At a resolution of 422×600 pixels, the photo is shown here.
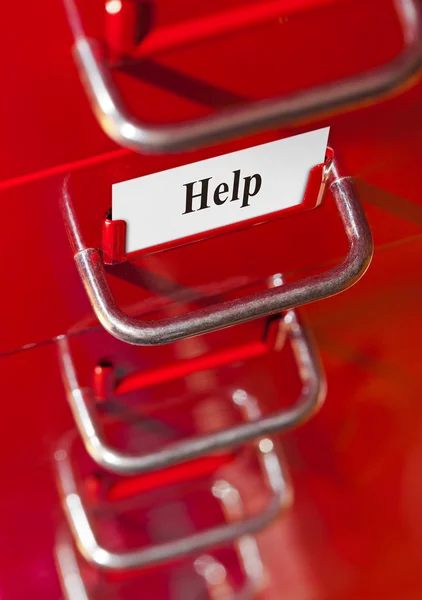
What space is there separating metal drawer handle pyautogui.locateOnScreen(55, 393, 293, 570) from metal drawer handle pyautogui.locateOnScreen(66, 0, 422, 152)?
41 centimetres

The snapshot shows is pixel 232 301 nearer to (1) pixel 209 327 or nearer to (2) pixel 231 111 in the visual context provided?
(1) pixel 209 327

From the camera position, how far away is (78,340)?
0.51 m

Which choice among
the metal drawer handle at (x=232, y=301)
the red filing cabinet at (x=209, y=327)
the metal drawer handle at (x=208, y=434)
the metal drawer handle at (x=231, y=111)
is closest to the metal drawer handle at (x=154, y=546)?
the red filing cabinet at (x=209, y=327)

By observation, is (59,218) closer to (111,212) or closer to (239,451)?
(111,212)

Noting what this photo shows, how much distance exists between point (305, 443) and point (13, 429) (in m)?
0.32

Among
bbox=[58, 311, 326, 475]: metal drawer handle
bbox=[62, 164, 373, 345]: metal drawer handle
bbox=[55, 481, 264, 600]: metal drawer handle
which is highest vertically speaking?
bbox=[62, 164, 373, 345]: metal drawer handle

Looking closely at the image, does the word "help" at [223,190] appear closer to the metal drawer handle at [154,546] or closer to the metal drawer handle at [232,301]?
the metal drawer handle at [232,301]

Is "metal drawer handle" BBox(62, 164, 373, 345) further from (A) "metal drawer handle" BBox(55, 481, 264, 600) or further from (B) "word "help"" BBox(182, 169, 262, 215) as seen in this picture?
(A) "metal drawer handle" BBox(55, 481, 264, 600)

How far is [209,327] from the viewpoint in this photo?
429 millimetres

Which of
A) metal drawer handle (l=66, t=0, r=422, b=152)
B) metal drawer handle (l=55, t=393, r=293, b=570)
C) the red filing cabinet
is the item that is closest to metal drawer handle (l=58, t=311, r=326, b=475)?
the red filing cabinet

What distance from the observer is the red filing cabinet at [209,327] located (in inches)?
13.2

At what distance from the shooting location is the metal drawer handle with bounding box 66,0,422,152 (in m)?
0.32

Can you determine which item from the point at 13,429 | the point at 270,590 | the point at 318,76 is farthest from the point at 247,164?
the point at 270,590

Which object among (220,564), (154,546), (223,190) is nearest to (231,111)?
(223,190)
